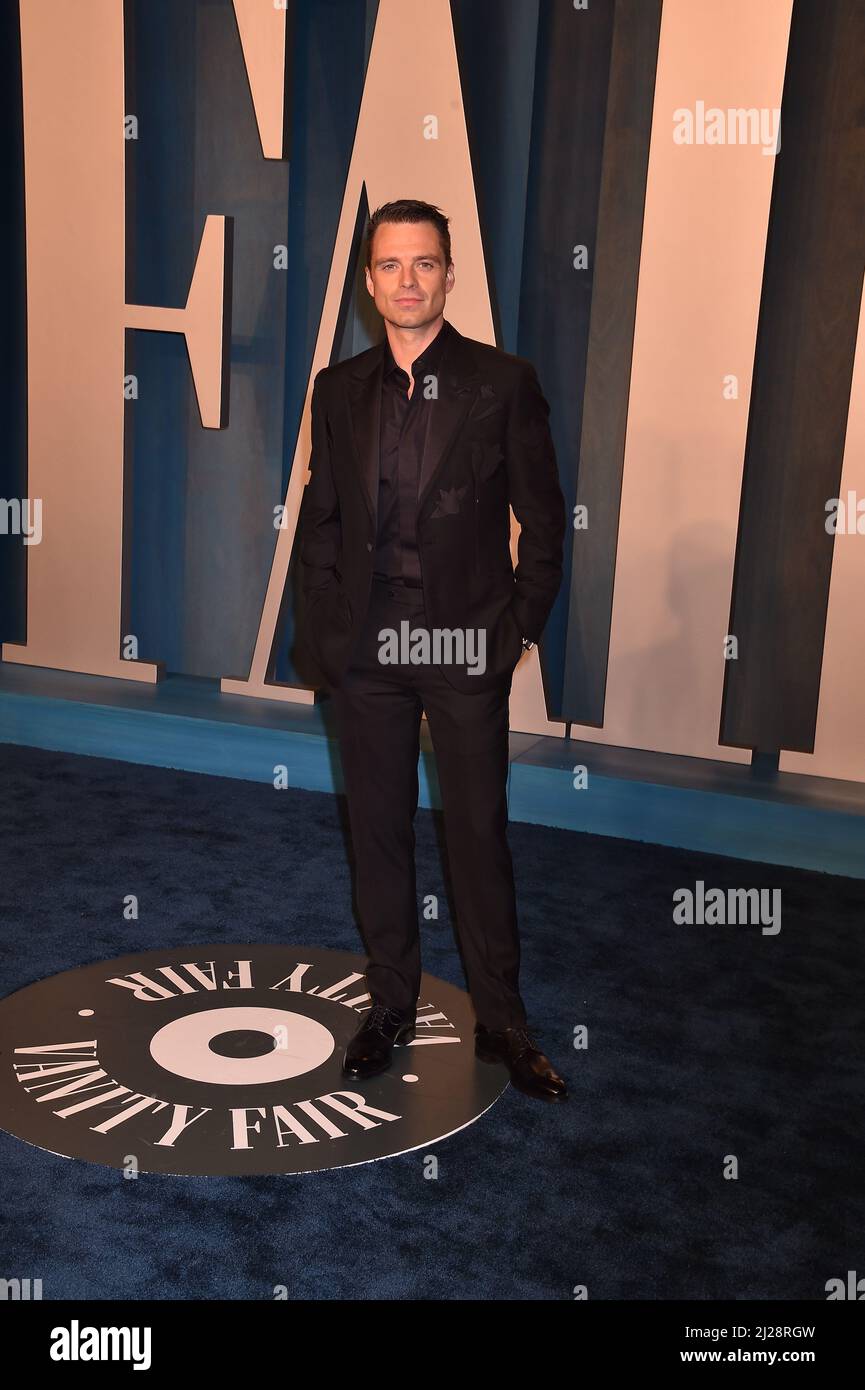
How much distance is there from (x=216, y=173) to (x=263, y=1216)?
3.99m

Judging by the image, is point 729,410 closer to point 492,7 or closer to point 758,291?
point 758,291

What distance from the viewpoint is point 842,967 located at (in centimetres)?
362

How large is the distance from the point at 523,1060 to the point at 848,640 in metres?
2.05

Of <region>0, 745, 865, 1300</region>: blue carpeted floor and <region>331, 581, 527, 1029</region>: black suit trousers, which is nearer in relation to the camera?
<region>0, 745, 865, 1300</region>: blue carpeted floor

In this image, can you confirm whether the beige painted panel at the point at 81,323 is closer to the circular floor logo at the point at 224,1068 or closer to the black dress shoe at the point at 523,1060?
the circular floor logo at the point at 224,1068

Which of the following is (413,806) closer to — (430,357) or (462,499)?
(462,499)

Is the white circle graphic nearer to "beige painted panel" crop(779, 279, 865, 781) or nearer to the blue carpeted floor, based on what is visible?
the blue carpeted floor

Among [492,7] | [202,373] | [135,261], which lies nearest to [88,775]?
[202,373]

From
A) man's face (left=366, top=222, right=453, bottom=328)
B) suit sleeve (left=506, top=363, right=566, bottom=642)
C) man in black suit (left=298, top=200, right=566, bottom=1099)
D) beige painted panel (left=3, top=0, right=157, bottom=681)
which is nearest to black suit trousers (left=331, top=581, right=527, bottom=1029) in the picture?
man in black suit (left=298, top=200, right=566, bottom=1099)

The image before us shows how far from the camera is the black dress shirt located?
277 cm

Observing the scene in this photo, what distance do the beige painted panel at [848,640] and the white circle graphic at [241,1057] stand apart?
208cm

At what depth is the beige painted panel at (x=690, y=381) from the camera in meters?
4.36

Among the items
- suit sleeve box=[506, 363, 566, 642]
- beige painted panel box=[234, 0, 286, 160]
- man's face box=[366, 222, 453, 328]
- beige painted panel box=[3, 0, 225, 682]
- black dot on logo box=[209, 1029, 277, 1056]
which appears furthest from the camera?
beige painted panel box=[3, 0, 225, 682]

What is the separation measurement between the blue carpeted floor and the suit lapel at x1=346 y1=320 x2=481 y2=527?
49.4 inches
